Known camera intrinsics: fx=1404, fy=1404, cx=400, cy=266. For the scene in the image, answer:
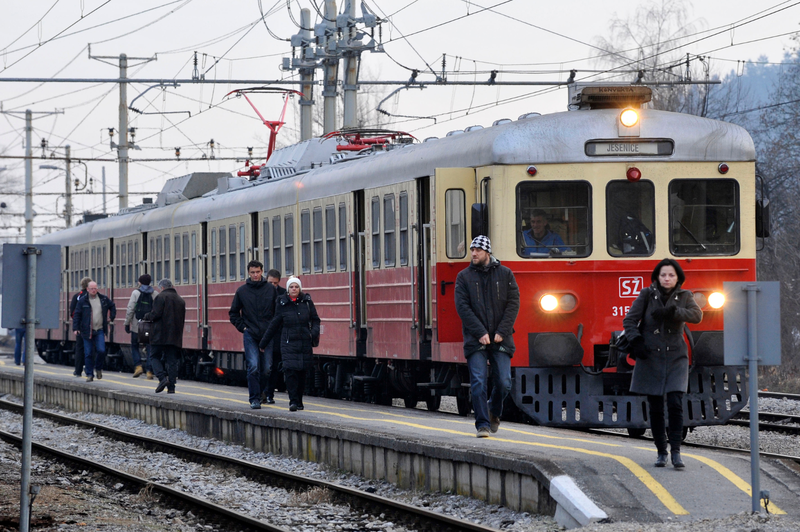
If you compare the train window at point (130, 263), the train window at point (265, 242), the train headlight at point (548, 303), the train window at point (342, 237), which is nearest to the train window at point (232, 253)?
the train window at point (265, 242)

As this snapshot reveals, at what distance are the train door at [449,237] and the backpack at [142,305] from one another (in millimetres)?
8741

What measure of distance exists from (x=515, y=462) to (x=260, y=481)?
149 inches

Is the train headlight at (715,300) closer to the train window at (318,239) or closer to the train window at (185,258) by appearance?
the train window at (318,239)

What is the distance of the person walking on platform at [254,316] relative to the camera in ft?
54.1

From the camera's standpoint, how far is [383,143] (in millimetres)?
19875

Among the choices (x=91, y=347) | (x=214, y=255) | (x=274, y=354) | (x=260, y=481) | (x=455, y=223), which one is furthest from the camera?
(x=214, y=255)

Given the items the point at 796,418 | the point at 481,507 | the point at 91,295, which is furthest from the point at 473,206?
the point at 91,295

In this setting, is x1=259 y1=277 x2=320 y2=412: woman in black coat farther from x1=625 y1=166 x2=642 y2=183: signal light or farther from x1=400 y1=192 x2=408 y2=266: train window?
x1=625 y1=166 x2=642 y2=183: signal light

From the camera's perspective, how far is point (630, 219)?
13625mm

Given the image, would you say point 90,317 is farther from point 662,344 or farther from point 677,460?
point 677,460

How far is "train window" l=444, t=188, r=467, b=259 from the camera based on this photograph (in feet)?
46.2

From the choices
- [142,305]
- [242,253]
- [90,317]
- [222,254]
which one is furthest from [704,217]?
[90,317]

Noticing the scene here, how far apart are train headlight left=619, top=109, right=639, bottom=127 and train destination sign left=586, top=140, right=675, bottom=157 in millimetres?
175

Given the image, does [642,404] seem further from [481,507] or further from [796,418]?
[796,418]
